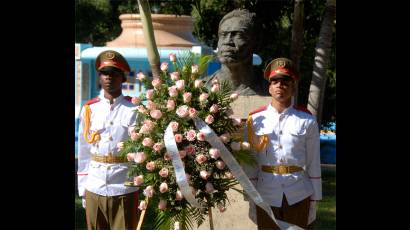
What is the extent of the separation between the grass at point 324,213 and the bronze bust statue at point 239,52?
61.7 inches

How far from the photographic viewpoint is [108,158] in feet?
19.4

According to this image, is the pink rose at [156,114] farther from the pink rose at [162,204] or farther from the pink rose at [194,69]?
the pink rose at [162,204]

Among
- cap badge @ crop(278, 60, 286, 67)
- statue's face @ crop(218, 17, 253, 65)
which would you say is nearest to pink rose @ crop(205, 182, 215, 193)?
cap badge @ crop(278, 60, 286, 67)

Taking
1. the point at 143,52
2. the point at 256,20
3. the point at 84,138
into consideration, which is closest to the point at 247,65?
the point at 256,20

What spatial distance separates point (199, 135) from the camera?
17.5ft

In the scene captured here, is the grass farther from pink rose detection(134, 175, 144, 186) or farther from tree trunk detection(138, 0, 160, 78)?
pink rose detection(134, 175, 144, 186)

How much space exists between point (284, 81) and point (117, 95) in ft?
4.38

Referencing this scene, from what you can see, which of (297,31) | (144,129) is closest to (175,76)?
(144,129)

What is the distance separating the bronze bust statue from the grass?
5.14 ft

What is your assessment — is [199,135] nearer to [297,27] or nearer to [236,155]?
[236,155]

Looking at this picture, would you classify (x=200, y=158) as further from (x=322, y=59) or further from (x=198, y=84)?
(x=322, y=59)

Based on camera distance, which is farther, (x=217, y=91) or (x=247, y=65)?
(x=247, y=65)

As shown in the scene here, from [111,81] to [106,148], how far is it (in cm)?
52

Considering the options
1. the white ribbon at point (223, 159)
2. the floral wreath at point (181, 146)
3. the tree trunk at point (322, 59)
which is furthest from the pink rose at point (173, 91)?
the tree trunk at point (322, 59)
